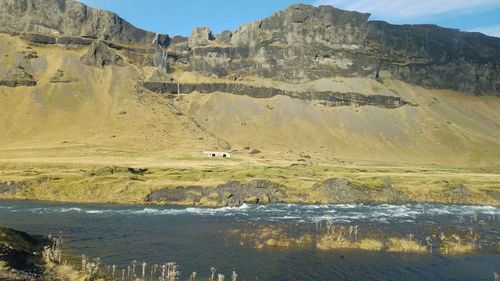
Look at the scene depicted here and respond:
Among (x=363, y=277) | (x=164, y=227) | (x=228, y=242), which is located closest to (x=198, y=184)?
(x=164, y=227)

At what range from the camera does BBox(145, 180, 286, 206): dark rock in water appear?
7775 centimetres

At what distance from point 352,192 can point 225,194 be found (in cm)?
2354

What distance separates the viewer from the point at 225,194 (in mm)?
78812

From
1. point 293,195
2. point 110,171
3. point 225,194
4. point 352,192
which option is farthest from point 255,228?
point 110,171

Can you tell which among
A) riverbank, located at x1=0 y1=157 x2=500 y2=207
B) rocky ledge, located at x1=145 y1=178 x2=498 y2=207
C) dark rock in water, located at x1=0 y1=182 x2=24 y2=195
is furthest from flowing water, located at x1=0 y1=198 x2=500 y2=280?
dark rock in water, located at x1=0 y1=182 x2=24 y2=195

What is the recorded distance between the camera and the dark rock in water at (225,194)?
77.8 meters

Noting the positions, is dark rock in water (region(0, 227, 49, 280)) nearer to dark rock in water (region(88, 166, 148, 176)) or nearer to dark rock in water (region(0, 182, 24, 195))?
dark rock in water (region(0, 182, 24, 195))

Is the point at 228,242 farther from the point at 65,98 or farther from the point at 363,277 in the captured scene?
the point at 65,98

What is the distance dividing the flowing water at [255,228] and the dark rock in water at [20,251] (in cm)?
375

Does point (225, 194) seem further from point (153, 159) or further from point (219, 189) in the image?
point (153, 159)

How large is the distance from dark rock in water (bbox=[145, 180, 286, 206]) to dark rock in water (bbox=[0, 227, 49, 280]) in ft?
129

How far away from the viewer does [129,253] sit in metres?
40.8

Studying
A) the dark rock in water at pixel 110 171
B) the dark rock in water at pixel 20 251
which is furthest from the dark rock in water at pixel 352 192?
the dark rock in water at pixel 20 251

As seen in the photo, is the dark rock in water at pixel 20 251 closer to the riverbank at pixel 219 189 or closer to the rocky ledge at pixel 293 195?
the riverbank at pixel 219 189
